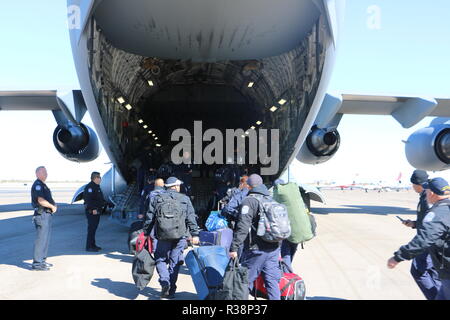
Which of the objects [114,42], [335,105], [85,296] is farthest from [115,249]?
[335,105]

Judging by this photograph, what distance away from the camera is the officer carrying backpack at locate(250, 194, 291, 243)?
11.2 ft

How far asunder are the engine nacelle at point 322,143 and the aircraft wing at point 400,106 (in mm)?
1083

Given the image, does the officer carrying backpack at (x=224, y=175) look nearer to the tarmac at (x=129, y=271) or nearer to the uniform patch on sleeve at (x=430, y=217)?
the tarmac at (x=129, y=271)

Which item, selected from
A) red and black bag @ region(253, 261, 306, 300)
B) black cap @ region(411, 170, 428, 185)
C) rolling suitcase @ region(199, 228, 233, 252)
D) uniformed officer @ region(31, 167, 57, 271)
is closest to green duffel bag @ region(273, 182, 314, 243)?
red and black bag @ region(253, 261, 306, 300)

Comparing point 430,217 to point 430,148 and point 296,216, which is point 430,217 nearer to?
point 296,216

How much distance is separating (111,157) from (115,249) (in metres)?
2.48

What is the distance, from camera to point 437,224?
10.1 ft

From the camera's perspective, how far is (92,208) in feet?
23.4

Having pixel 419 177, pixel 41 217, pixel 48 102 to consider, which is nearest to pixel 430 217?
pixel 419 177

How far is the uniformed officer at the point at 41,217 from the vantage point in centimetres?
548

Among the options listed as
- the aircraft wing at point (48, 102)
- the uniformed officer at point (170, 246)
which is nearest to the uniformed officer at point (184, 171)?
the aircraft wing at point (48, 102)

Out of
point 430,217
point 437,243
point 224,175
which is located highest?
point 224,175

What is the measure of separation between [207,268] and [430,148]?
10.1 m

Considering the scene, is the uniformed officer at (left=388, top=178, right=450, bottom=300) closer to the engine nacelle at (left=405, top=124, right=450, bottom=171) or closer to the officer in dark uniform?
the officer in dark uniform
